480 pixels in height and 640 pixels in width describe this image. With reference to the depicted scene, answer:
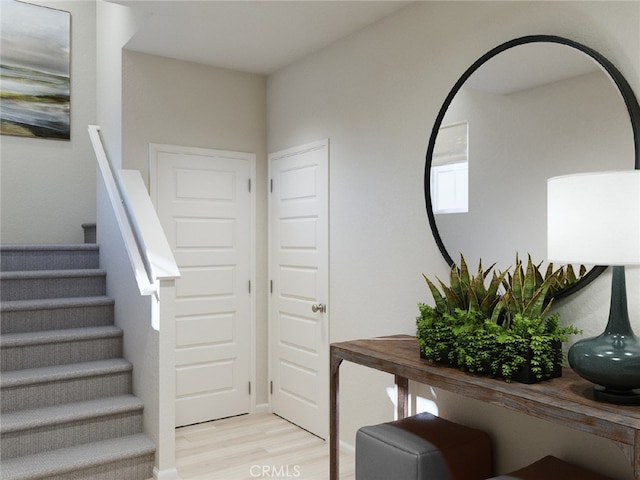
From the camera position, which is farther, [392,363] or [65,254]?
[65,254]

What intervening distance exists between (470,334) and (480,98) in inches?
43.3

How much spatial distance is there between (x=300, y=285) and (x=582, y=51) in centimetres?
228

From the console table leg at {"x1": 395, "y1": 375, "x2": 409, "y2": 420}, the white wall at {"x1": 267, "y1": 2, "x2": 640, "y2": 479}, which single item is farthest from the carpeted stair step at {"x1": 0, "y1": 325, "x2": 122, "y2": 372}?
the console table leg at {"x1": 395, "y1": 375, "x2": 409, "y2": 420}

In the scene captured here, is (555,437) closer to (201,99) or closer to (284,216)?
(284,216)

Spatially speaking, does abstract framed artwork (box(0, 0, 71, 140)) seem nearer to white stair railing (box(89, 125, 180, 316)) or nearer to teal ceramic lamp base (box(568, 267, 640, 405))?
white stair railing (box(89, 125, 180, 316))

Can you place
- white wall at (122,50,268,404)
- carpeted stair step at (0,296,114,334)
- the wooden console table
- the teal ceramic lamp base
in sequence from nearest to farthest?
the wooden console table < the teal ceramic lamp base < carpeted stair step at (0,296,114,334) < white wall at (122,50,268,404)

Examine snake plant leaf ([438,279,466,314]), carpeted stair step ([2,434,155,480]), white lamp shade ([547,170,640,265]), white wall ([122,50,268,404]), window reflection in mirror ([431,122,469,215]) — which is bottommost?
carpeted stair step ([2,434,155,480])

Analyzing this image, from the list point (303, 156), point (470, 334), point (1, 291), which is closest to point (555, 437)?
point (470, 334)

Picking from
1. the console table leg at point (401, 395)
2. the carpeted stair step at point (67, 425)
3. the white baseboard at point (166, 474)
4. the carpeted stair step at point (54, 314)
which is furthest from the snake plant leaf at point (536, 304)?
the carpeted stair step at point (54, 314)

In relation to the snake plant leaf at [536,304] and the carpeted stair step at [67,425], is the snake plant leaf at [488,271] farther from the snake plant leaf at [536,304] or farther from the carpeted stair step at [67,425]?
the carpeted stair step at [67,425]

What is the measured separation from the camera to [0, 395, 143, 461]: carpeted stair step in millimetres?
2713

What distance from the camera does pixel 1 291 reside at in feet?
11.3

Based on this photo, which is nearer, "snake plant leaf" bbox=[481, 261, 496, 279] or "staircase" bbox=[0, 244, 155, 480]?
"snake plant leaf" bbox=[481, 261, 496, 279]

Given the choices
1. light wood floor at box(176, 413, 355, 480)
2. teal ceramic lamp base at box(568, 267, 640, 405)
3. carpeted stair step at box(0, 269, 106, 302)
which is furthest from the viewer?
carpeted stair step at box(0, 269, 106, 302)
